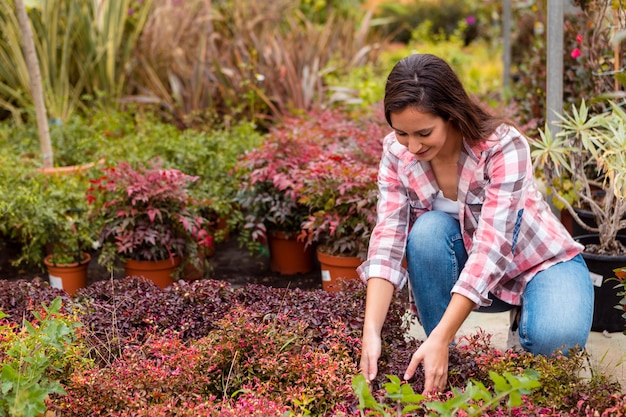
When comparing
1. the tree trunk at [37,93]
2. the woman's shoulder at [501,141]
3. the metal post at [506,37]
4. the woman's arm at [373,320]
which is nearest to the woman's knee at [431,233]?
the woman's arm at [373,320]

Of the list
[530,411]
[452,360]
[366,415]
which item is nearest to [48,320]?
[366,415]

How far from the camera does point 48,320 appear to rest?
219 centimetres

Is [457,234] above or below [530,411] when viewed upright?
above

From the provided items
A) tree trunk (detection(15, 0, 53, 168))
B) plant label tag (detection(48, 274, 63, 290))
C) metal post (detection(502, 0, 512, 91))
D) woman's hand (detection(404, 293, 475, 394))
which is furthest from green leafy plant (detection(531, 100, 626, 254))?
metal post (detection(502, 0, 512, 91))

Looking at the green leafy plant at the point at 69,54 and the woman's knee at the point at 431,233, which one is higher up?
the green leafy plant at the point at 69,54

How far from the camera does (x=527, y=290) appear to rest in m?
2.67

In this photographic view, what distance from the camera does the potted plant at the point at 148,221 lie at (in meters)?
3.86

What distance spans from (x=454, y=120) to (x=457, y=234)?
446mm

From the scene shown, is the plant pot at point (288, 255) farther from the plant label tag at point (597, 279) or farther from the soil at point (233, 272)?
the plant label tag at point (597, 279)

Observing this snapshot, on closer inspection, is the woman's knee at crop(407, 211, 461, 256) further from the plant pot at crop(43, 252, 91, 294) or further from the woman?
the plant pot at crop(43, 252, 91, 294)

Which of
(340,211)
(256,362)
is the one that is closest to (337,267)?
(340,211)

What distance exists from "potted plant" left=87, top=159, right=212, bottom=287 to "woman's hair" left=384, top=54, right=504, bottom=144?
1733mm

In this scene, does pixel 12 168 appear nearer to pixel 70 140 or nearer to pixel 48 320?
pixel 70 140

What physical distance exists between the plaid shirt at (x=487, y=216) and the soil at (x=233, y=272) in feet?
5.04
